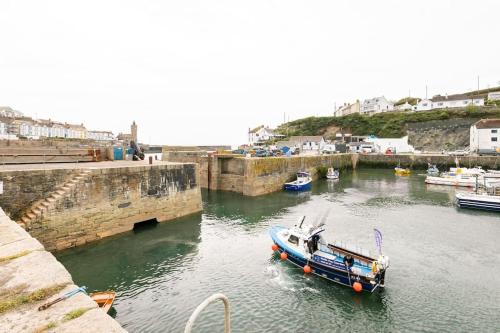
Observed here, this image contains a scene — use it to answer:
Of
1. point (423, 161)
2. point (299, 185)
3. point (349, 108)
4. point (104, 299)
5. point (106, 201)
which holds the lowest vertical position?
point (104, 299)

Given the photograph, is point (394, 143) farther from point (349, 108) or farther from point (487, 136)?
point (349, 108)

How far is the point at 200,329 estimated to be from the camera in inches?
391

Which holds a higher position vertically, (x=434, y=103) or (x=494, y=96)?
(x=494, y=96)

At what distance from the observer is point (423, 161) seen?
5934 centimetres

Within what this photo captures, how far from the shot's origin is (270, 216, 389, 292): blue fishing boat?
12602 millimetres

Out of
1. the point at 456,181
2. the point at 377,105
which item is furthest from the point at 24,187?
the point at 377,105

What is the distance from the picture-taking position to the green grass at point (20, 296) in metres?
4.62

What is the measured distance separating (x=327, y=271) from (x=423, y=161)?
55.9 m

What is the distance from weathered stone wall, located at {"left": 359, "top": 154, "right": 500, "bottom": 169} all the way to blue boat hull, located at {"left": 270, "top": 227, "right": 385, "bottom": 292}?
53784mm

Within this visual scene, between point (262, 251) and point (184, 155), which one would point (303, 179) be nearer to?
point (184, 155)

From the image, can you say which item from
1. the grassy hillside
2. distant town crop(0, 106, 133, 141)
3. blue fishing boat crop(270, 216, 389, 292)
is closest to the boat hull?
blue fishing boat crop(270, 216, 389, 292)

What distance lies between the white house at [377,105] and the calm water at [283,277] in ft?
310

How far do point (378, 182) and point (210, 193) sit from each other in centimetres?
2659

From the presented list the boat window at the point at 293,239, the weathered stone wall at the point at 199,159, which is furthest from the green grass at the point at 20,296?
the weathered stone wall at the point at 199,159
